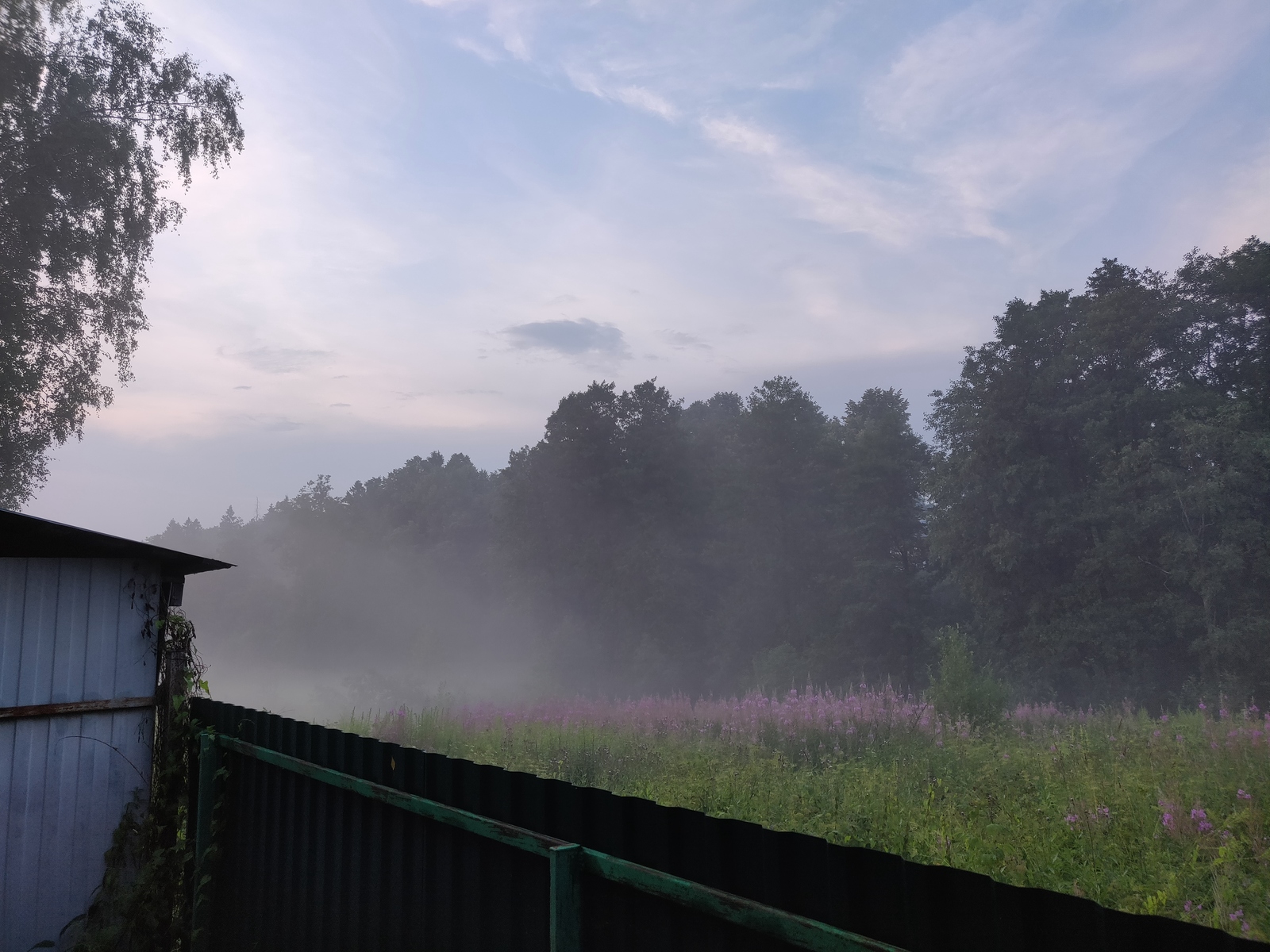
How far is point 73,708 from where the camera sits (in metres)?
4.75

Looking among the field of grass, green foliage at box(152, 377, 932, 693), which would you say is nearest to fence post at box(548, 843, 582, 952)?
the field of grass

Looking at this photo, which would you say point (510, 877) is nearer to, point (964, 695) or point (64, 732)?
point (64, 732)

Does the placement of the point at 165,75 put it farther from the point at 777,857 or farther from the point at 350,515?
the point at 350,515

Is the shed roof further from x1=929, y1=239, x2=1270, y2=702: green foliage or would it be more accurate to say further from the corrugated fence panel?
x1=929, y1=239, x2=1270, y2=702: green foliage

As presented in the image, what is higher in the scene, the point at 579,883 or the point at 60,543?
the point at 60,543

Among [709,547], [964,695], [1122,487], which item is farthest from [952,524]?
[964,695]

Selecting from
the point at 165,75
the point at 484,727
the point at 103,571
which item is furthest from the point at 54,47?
the point at 103,571

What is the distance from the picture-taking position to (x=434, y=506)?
172 ft

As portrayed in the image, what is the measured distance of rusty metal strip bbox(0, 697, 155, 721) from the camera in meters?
4.54

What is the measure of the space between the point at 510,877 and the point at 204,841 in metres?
2.73

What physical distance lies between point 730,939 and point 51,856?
439cm

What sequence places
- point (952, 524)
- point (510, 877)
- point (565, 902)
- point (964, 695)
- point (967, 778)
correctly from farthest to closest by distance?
point (952, 524), point (964, 695), point (967, 778), point (510, 877), point (565, 902)

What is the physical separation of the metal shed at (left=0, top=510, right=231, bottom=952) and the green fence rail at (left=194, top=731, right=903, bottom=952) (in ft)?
5.87

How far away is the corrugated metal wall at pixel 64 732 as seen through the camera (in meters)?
4.50
